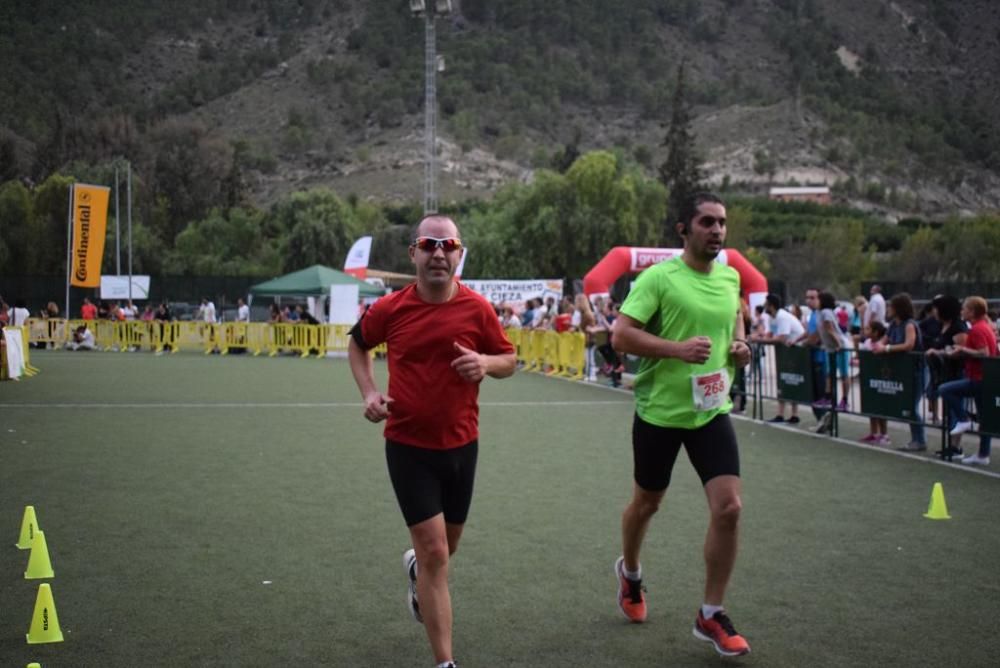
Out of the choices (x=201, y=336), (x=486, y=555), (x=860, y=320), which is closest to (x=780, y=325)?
(x=860, y=320)

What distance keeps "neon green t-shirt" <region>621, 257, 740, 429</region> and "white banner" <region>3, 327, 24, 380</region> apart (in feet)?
68.7

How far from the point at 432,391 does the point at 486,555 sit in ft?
9.78

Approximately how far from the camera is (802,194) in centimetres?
13925

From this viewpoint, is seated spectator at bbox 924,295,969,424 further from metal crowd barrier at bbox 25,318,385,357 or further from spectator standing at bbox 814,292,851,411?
metal crowd barrier at bbox 25,318,385,357

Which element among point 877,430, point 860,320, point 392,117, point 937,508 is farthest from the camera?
point 392,117

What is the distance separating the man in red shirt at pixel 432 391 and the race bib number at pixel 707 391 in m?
0.98

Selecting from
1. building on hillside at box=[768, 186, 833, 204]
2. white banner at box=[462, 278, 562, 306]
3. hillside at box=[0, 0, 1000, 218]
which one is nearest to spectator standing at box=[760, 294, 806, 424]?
white banner at box=[462, 278, 562, 306]

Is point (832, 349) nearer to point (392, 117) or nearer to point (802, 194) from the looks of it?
point (802, 194)

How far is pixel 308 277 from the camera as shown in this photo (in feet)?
131

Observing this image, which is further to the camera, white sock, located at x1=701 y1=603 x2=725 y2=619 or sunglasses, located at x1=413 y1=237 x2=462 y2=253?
white sock, located at x1=701 y1=603 x2=725 y2=619

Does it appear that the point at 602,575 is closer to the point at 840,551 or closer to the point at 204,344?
the point at 840,551

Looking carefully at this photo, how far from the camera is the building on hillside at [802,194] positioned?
13725cm

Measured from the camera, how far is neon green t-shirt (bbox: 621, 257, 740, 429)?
583cm

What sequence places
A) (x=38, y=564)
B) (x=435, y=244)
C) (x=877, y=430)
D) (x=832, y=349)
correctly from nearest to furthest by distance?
(x=435, y=244) → (x=38, y=564) → (x=877, y=430) → (x=832, y=349)
